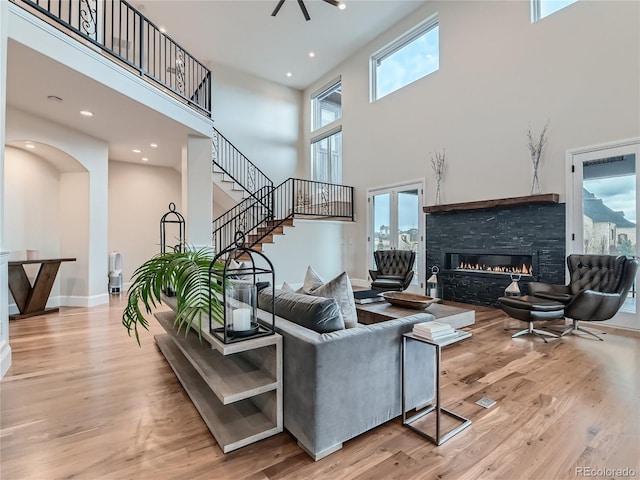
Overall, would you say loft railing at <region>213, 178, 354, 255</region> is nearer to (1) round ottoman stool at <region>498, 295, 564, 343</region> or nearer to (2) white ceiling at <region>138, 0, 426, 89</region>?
(2) white ceiling at <region>138, 0, 426, 89</region>

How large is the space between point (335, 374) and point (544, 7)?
646 centimetres

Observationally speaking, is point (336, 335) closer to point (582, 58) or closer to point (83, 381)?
point (83, 381)

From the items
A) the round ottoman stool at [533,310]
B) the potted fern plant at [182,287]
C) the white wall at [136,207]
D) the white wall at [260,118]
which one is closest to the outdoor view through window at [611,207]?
the round ottoman stool at [533,310]

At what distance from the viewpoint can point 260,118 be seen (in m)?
9.39

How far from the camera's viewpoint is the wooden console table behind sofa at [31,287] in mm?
4523

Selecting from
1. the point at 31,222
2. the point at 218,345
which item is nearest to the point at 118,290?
the point at 31,222

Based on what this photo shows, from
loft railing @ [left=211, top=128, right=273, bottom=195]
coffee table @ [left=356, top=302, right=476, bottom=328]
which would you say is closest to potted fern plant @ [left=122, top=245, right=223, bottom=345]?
coffee table @ [left=356, top=302, right=476, bottom=328]

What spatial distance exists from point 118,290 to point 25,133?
134 inches

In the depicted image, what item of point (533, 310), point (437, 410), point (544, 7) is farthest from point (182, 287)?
point (544, 7)

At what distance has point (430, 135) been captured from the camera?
256 inches

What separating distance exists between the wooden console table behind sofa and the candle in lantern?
4577 mm

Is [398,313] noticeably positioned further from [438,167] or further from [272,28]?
[272,28]

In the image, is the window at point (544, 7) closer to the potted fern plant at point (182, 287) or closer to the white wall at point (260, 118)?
the potted fern plant at point (182, 287)

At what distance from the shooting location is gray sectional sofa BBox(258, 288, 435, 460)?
5.43 ft
